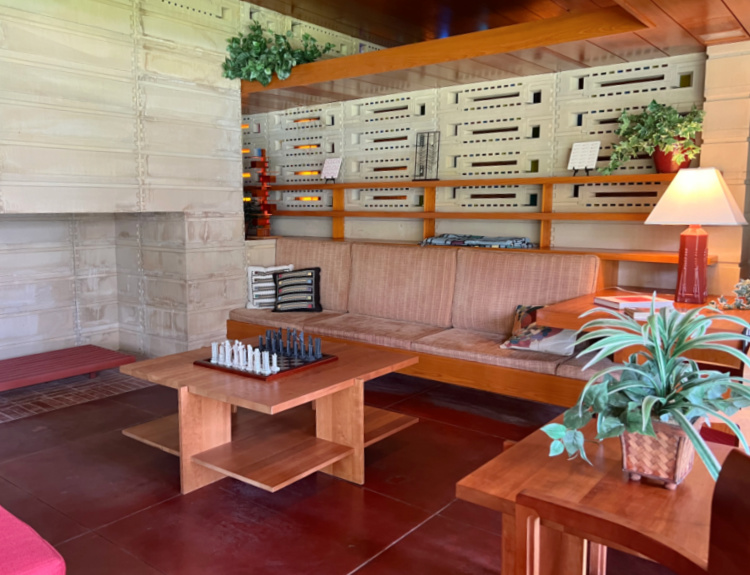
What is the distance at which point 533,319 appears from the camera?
154 inches

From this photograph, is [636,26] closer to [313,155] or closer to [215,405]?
[215,405]

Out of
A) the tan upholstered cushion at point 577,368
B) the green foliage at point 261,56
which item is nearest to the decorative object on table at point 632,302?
the tan upholstered cushion at point 577,368

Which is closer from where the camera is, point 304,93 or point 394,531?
point 394,531

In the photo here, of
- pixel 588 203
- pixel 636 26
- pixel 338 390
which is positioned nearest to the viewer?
pixel 338 390

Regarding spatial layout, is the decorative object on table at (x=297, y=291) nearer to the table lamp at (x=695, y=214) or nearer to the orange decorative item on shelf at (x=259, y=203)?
the orange decorative item on shelf at (x=259, y=203)

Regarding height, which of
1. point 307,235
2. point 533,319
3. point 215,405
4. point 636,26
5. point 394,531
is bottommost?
point 394,531

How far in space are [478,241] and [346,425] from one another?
211 centimetres

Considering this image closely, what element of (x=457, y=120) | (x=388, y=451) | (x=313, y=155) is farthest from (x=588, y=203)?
(x=313, y=155)

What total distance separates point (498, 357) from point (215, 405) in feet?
5.36

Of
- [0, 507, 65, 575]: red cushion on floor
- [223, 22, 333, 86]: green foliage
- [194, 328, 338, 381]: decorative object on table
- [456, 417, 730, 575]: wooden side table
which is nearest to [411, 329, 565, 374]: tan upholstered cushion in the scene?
[194, 328, 338, 381]: decorative object on table

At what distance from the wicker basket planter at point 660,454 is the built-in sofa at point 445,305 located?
1.92m

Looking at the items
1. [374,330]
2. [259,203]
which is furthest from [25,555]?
[259,203]

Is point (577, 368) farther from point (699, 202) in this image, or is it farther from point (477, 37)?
point (477, 37)

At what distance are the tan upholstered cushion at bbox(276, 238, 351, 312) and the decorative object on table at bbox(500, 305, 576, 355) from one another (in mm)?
1607
